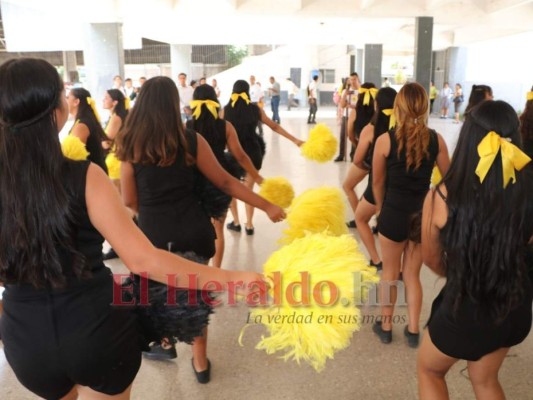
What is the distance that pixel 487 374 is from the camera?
1.82 metres

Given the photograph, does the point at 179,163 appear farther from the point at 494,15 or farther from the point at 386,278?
the point at 494,15

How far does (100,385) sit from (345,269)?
820mm

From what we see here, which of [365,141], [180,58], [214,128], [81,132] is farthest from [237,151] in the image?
[180,58]

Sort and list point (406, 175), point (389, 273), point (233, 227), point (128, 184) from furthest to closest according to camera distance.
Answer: point (233, 227)
point (389, 273)
point (406, 175)
point (128, 184)

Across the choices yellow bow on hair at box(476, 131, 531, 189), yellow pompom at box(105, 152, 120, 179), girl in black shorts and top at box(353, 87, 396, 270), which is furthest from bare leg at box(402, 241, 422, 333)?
yellow pompom at box(105, 152, 120, 179)

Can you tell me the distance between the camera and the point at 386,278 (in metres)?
3.13

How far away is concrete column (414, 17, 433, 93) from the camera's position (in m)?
13.0

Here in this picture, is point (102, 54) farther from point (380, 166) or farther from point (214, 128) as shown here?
point (380, 166)

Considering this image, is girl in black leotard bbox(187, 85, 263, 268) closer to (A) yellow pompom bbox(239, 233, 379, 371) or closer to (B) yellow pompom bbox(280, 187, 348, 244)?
(B) yellow pompom bbox(280, 187, 348, 244)

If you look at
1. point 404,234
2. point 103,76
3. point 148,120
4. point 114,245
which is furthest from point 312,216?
point 103,76

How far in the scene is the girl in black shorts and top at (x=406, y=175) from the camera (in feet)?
9.34

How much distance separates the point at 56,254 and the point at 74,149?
2.47 m

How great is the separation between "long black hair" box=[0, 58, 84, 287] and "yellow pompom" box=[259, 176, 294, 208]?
195cm

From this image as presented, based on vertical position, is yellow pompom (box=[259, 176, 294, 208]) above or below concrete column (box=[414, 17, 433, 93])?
below
